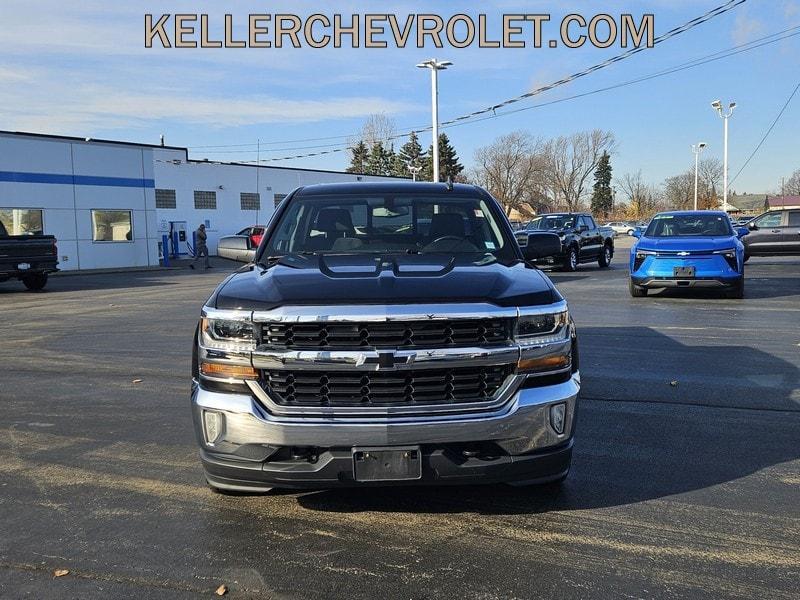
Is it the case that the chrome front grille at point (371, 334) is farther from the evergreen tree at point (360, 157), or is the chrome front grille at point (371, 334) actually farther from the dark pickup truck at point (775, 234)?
the evergreen tree at point (360, 157)

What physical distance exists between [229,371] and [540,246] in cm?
258

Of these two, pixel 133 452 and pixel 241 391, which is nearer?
pixel 241 391

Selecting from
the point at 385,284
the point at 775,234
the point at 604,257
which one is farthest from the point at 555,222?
the point at 385,284

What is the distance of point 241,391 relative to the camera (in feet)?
12.0

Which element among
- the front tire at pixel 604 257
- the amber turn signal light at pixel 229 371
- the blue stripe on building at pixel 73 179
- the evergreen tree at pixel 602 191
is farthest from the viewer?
the evergreen tree at pixel 602 191

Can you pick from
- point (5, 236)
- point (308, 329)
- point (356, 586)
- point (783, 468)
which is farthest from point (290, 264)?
point (5, 236)

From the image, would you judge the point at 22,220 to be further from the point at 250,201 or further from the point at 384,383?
the point at 384,383

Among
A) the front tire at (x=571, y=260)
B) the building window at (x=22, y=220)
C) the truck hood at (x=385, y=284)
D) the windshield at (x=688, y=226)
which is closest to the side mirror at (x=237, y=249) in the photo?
the truck hood at (x=385, y=284)

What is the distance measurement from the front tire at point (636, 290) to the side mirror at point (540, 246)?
959 centimetres

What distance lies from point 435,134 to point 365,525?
103ft

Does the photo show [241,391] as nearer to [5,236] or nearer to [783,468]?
[783,468]

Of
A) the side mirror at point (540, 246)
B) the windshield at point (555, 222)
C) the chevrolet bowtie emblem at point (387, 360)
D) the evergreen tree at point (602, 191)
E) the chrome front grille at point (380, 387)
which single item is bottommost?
the chrome front grille at point (380, 387)

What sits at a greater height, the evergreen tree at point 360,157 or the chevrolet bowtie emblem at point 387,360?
the evergreen tree at point 360,157

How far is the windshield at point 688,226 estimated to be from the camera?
47.9 ft
